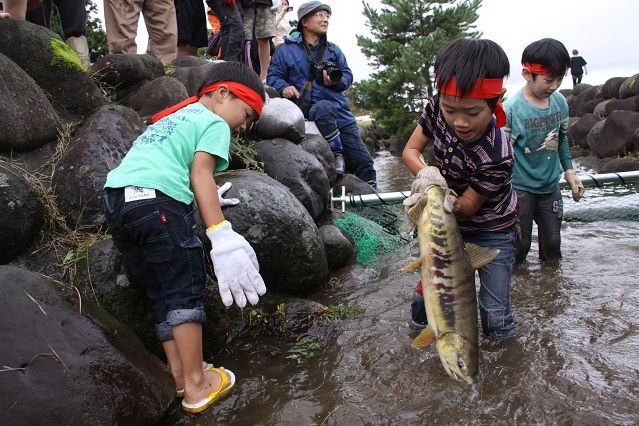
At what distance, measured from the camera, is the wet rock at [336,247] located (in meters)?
5.21

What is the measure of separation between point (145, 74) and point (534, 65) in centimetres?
401

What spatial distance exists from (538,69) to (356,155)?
3906mm

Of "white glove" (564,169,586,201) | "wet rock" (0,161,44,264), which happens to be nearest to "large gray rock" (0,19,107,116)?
"wet rock" (0,161,44,264)

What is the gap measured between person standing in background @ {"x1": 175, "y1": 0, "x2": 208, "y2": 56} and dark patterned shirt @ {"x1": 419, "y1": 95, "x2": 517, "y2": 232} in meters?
6.38

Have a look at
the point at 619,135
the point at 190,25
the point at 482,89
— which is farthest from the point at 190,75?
the point at 619,135

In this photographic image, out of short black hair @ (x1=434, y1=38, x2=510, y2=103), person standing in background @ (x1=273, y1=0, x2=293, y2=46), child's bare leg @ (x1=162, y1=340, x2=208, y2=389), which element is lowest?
child's bare leg @ (x1=162, y1=340, x2=208, y2=389)

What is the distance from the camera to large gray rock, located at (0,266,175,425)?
232 cm

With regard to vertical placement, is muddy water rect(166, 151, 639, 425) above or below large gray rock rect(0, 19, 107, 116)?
below

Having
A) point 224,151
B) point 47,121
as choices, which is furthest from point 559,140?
point 47,121

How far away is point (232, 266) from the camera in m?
2.86

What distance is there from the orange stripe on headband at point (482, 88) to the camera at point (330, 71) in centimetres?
458

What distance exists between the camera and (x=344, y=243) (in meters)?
5.28

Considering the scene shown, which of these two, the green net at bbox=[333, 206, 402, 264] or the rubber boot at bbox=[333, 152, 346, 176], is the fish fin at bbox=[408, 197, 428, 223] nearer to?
the green net at bbox=[333, 206, 402, 264]

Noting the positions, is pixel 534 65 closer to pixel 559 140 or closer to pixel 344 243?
pixel 559 140
